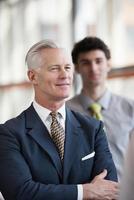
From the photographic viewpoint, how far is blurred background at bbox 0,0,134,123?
186 inches

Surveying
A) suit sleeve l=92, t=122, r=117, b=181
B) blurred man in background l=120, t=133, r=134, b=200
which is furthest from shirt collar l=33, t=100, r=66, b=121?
blurred man in background l=120, t=133, r=134, b=200

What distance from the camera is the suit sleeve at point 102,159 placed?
93.0 inches

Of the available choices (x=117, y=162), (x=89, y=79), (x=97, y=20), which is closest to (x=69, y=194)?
(x=117, y=162)

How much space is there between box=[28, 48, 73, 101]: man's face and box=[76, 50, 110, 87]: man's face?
3.20 feet

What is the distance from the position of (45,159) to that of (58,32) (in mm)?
3742

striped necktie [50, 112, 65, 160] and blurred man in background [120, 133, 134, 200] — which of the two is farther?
striped necktie [50, 112, 65, 160]

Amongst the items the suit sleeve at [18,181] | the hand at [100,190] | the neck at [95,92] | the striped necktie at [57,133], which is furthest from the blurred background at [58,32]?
the hand at [100,190]

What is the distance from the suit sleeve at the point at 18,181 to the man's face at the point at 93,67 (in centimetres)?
120

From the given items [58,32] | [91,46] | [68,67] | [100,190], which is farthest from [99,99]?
[58,32]

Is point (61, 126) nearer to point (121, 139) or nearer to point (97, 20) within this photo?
point (121, 139)

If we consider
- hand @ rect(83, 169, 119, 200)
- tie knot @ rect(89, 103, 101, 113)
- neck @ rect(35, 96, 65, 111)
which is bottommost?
hand @ rect(83, 169, 119, 200)

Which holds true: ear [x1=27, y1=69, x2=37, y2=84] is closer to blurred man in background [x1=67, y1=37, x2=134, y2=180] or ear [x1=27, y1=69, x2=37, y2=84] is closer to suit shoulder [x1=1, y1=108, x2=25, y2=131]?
suit shoulder [x1=1, y1=108, x2=25, y2=131]

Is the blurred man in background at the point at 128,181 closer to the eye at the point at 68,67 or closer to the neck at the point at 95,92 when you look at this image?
the eye at the point at 68,67

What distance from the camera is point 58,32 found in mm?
5840
